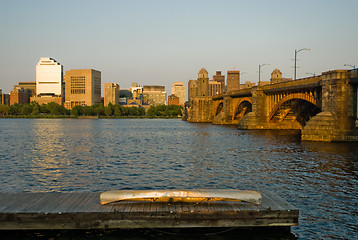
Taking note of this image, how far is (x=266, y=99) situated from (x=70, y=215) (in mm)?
76952

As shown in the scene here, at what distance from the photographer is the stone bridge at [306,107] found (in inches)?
1849

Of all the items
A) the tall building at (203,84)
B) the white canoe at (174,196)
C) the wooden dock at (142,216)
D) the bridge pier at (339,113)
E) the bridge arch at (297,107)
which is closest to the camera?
the wooden dock at (142,216)

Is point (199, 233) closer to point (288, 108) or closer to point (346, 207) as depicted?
point (346, 207)

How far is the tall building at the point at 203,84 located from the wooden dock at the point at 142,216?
149546mm

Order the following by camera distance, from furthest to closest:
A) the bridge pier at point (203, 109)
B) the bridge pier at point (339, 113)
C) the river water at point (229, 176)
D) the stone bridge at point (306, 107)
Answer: the bridge pier at point (203, 109) < the stone bridge at point (306, 107) < the bridge pier at point (339, 113) < the river water at point (229, 176)

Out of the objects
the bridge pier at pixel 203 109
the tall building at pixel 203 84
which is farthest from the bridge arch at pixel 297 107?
the tall building at pixel 203 84

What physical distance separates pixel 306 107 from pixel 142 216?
234ft

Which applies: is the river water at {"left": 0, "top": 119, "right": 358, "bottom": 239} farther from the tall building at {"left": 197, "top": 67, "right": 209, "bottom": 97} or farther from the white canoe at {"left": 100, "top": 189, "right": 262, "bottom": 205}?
the tall building at {"left": 197, "top": 67, "right": 209, "bottom": 97}

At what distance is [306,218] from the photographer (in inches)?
571

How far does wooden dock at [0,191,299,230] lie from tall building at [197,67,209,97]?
149546mm

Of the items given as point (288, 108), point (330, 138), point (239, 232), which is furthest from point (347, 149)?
point (288, 108)

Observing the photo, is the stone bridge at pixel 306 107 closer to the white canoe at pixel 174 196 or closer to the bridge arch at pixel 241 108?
the bridge arch at pixel 241 108

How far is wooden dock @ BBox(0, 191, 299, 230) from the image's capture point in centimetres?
1205

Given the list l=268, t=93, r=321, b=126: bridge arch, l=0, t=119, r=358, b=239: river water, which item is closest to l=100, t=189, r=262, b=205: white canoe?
l=0, t=119, r=358, b=239: river water
